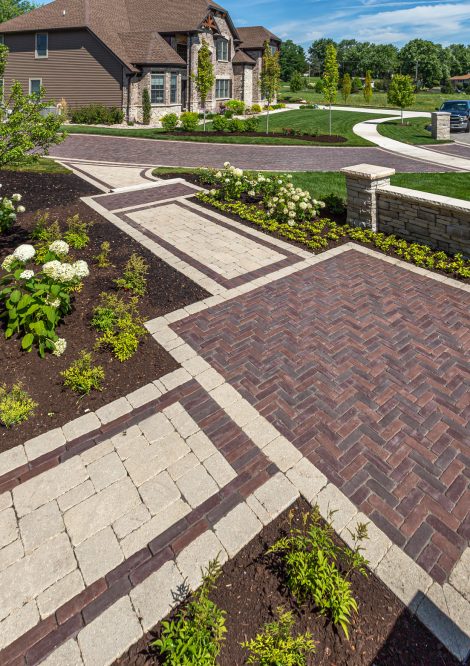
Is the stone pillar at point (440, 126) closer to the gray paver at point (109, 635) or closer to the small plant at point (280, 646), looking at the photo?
the small plant at point (280, 646)

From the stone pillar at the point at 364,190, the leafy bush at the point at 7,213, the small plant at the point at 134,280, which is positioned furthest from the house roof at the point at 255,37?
the small plant at the point at 134,280

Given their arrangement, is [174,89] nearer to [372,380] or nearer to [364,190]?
[364,190]

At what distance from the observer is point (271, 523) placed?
384cm

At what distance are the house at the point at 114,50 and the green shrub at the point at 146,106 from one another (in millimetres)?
730

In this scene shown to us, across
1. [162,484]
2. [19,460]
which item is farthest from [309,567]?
[19,460]

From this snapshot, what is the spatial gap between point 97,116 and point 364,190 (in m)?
29.2

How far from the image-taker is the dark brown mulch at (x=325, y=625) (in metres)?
2.92

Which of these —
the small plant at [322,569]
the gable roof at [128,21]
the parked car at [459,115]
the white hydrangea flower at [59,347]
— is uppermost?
the gable roof at [128,21]

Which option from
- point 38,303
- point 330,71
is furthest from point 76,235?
point 330,71

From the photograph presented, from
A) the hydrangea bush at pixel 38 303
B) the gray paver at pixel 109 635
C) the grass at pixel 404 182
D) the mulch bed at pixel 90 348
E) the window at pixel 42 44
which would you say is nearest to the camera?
the gray paver at pixel 109 635

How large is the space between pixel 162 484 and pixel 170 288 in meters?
4.52

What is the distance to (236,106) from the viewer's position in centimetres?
3841

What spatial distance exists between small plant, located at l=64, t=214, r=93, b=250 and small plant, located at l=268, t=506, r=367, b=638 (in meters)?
8.09

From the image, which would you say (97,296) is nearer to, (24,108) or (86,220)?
(24,108)
